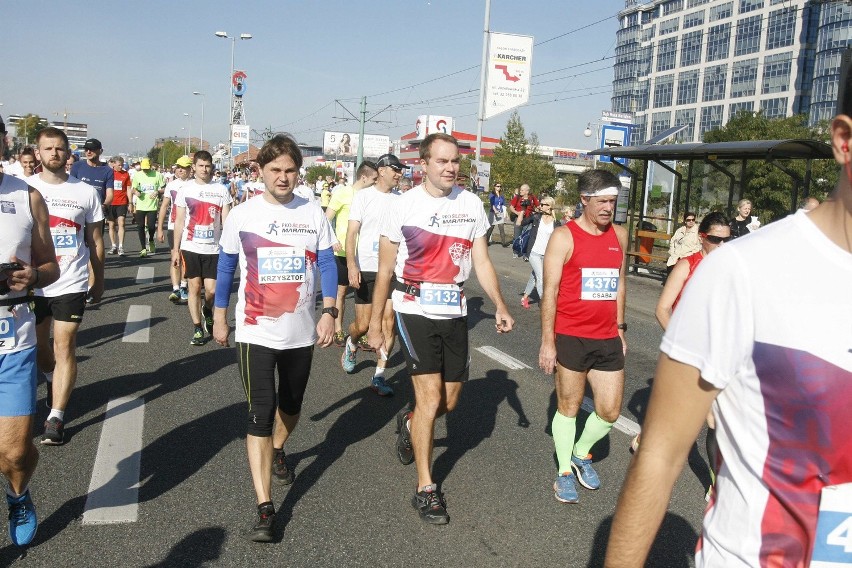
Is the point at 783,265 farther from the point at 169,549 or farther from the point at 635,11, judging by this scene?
the point at 635,11

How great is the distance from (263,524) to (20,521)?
3.68ft

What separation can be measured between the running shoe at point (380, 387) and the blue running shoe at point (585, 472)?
2378 mm

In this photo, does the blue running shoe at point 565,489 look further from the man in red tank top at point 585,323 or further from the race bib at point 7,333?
the race bib at point 7,333

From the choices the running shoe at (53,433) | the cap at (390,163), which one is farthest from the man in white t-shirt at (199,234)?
the running shoe at (53,433)

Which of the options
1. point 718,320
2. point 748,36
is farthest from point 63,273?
point 748,36

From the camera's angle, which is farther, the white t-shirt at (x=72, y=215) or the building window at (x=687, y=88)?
the building window at (x=687, y=88)

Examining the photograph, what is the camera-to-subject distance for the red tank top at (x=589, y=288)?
4938 mm

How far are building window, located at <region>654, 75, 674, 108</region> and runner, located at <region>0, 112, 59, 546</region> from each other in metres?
108

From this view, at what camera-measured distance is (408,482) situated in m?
4.95

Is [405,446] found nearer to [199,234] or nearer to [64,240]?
[64,240]

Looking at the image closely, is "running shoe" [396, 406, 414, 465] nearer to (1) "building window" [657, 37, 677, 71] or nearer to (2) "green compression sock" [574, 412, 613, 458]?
(2) "green compression sock" [574, 412, 613, 458]

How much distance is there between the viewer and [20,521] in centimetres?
370

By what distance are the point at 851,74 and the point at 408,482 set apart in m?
4.02

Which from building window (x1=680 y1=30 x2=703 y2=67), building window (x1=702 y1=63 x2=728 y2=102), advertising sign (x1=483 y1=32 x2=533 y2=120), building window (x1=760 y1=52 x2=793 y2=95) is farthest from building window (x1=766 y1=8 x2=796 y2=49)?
advertising sign (x1=483 y1=32 x2=533 y2=120)
